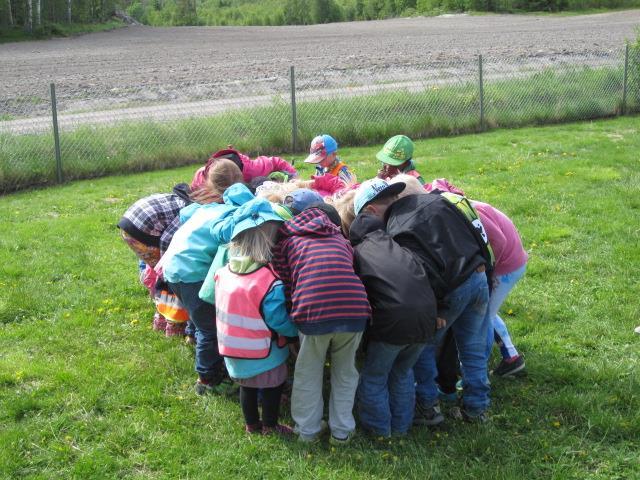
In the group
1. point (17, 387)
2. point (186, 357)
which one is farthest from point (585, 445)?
point (17, 387)

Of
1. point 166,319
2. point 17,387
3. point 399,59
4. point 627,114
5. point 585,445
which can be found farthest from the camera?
point 399,59

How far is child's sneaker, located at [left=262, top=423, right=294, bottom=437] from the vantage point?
4066mm

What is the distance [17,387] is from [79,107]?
1283cm

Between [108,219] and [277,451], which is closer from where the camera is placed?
[277,451]

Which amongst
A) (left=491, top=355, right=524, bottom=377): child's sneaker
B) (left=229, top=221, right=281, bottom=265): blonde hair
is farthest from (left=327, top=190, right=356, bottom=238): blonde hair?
(left=491, top=355, right=524, bottom=377): child's sneaker

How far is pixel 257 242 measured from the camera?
393 cm

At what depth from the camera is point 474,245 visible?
12.9 feet

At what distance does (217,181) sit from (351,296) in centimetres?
171

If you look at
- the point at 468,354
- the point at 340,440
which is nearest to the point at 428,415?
the point at 468,354

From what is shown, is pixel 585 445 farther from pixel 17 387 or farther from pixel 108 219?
pixel 108 219

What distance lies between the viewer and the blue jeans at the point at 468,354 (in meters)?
4.04

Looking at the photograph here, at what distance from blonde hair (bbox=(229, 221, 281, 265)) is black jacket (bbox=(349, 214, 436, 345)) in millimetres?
494

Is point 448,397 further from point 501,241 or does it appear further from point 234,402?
point 234,402

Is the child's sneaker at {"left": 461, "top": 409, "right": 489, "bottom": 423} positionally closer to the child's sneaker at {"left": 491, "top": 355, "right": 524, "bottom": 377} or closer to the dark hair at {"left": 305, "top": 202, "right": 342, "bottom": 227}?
the child's sneaker at {"left": 491, "top": 355, "right": 524, "bottom": 377}
